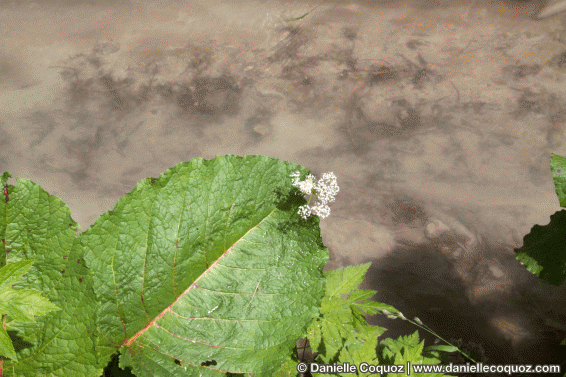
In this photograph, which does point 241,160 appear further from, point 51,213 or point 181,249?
point 51,213

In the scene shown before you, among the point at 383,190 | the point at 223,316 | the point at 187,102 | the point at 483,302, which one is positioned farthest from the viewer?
the point at 187,102

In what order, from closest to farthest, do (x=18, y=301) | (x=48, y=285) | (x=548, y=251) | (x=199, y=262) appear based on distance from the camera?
(x=18, y=301) < (x=48, y=285) < (x=199, y=262) < (x=548, y=251)

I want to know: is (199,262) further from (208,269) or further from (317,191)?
(317,191)

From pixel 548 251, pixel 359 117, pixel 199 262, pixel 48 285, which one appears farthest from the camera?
pixel 359 117

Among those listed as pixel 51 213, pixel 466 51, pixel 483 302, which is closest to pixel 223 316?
pixel 51 213

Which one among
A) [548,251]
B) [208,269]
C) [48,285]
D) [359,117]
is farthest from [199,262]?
[359,117]

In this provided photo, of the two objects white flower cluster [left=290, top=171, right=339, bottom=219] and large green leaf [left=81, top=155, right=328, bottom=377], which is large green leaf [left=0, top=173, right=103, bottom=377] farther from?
white flower cluster [left=290, top=171, right=339, bottom=219]

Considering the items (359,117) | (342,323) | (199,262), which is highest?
(359,117)

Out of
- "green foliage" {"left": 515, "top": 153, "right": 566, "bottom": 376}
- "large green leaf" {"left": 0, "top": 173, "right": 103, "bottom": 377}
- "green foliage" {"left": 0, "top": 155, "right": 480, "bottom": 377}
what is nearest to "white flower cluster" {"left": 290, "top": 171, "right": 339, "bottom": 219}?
"green foliage" {"left": 0, "top": 155, "right": 480, "bottom": 377}
